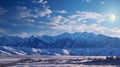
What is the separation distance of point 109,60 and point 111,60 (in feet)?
3.28

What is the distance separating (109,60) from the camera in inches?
4464

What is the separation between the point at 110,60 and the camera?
113750mm

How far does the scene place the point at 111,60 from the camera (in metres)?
114

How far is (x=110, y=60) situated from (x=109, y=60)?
62cm

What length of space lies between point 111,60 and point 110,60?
0.43 m
